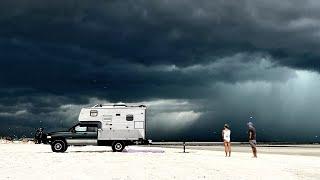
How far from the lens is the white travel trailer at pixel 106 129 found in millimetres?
33375

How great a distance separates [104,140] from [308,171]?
16.5 metres

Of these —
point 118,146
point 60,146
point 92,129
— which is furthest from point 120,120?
point 60,146

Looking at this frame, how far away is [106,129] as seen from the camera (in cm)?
3356

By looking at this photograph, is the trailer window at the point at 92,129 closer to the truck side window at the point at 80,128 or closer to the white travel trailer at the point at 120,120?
the truck side window at the point at 80,128

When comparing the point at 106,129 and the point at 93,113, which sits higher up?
the point at 93,113

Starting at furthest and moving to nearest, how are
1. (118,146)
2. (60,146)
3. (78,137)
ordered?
1. (118,146)
2. (60,146)
3. (78,137)

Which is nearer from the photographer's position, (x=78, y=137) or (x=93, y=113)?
(x=78, y=137)

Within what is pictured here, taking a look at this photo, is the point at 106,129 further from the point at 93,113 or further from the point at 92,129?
the point at 93,113

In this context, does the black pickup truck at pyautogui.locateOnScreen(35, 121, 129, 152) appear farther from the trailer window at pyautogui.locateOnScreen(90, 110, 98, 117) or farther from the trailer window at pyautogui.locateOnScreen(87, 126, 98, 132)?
the trailer window at pyautogui.locateOnScreen(90, 110, 98, 117)

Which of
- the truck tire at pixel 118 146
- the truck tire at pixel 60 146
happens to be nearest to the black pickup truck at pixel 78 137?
the truck tire at pixel 60 146

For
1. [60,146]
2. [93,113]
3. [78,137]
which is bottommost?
[60,146]

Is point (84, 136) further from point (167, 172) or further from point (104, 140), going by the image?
point (167, 172)

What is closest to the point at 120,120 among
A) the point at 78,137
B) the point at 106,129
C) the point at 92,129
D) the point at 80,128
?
the point at 106,129

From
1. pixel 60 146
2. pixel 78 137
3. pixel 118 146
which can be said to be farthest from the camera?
pixel 118 146
